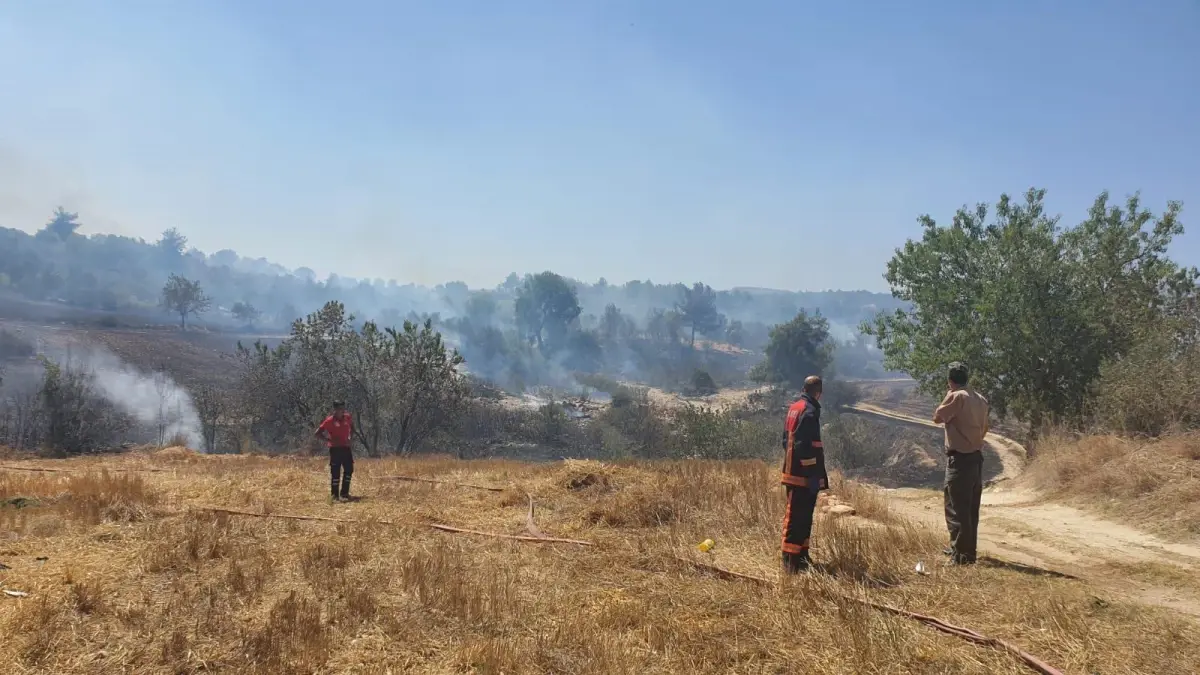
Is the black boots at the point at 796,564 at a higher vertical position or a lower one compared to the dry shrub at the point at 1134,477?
lower

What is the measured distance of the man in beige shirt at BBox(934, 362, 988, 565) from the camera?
20.0 ft

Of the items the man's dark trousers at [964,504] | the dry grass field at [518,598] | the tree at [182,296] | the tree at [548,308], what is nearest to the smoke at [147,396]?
the dry grass field at [518,598]

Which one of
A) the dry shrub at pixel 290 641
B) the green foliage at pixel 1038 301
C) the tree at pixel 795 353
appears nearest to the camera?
the dry shrub at pixel 290 641

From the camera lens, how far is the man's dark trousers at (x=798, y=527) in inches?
228

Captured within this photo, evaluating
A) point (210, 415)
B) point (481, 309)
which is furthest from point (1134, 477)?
point (481, 309)

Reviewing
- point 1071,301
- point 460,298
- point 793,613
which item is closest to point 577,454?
point 1071,301

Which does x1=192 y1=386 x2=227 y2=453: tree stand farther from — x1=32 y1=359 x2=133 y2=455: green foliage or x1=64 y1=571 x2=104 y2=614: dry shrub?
x1=64 y1=571 x2=104 y2=614: dry shrub

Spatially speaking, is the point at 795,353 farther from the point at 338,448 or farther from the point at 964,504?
the point at 964,504

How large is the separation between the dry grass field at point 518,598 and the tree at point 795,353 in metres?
44.2

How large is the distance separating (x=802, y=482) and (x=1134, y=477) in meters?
6.65

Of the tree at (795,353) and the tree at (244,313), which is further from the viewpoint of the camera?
the tree at (244,313)

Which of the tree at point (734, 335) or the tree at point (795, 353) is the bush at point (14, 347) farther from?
the tree at point (734, 335)

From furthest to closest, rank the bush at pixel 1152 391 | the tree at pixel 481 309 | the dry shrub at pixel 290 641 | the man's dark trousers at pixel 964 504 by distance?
the tree at pixel 481 309 < the bush at pixel 1152 391 < the man's dark trousers at pixel 964 504 < the dry shrub at pixel 290 641

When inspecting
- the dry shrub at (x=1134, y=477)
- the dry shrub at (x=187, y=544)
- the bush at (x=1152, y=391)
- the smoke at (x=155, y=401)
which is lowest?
the smoke at (x=155, y=401)
